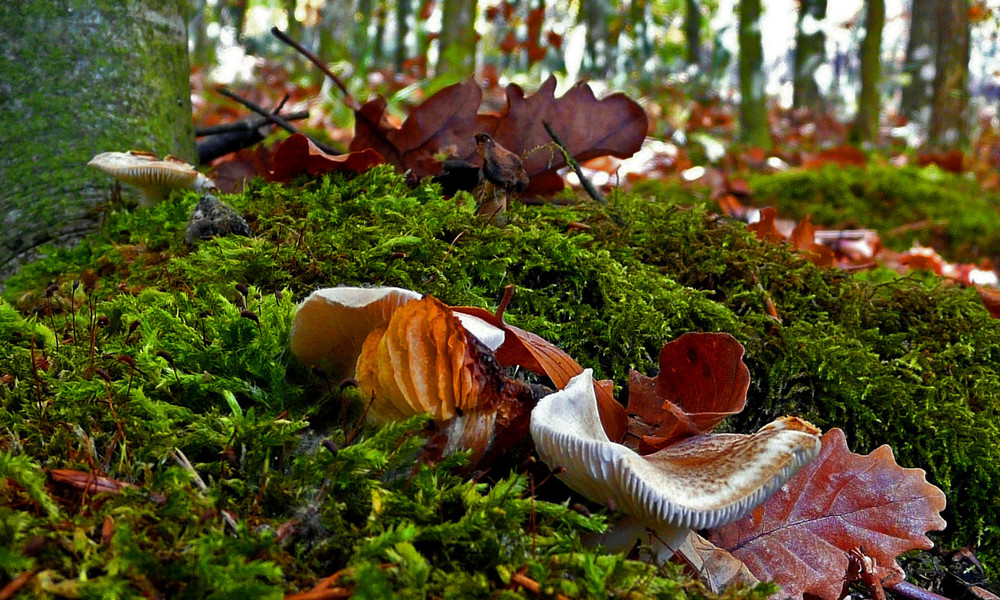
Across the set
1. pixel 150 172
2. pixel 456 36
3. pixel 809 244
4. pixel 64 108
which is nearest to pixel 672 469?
pixel 150 172

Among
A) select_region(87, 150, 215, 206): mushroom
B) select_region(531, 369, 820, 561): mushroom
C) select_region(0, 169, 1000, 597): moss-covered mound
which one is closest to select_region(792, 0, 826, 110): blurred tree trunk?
select_region(0, 169, 1000, 597): moss-covered mound

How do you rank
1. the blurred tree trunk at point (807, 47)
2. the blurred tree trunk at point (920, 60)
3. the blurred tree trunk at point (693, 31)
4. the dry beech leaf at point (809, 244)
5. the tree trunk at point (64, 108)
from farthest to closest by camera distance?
the blurred tree trunk at point (693, 31)
the blurred tree trunk at point (807, 47)
the blurred tree trunk at point (920, 60)
the dry beech leaf at point (809, 244)
the tree trunk at point (64, 108)

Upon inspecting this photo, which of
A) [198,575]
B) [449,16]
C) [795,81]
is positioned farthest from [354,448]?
[795,81]

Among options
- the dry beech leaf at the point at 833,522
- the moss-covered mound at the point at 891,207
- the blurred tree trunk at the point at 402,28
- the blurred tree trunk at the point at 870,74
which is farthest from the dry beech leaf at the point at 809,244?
the blurred tree trunk at the point at 402,28

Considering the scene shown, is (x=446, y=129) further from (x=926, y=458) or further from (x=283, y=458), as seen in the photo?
(x=926, y=458)

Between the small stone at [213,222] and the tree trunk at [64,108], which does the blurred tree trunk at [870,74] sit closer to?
the tree trunk at [64,108]

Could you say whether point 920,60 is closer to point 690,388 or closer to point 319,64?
point 319,64
